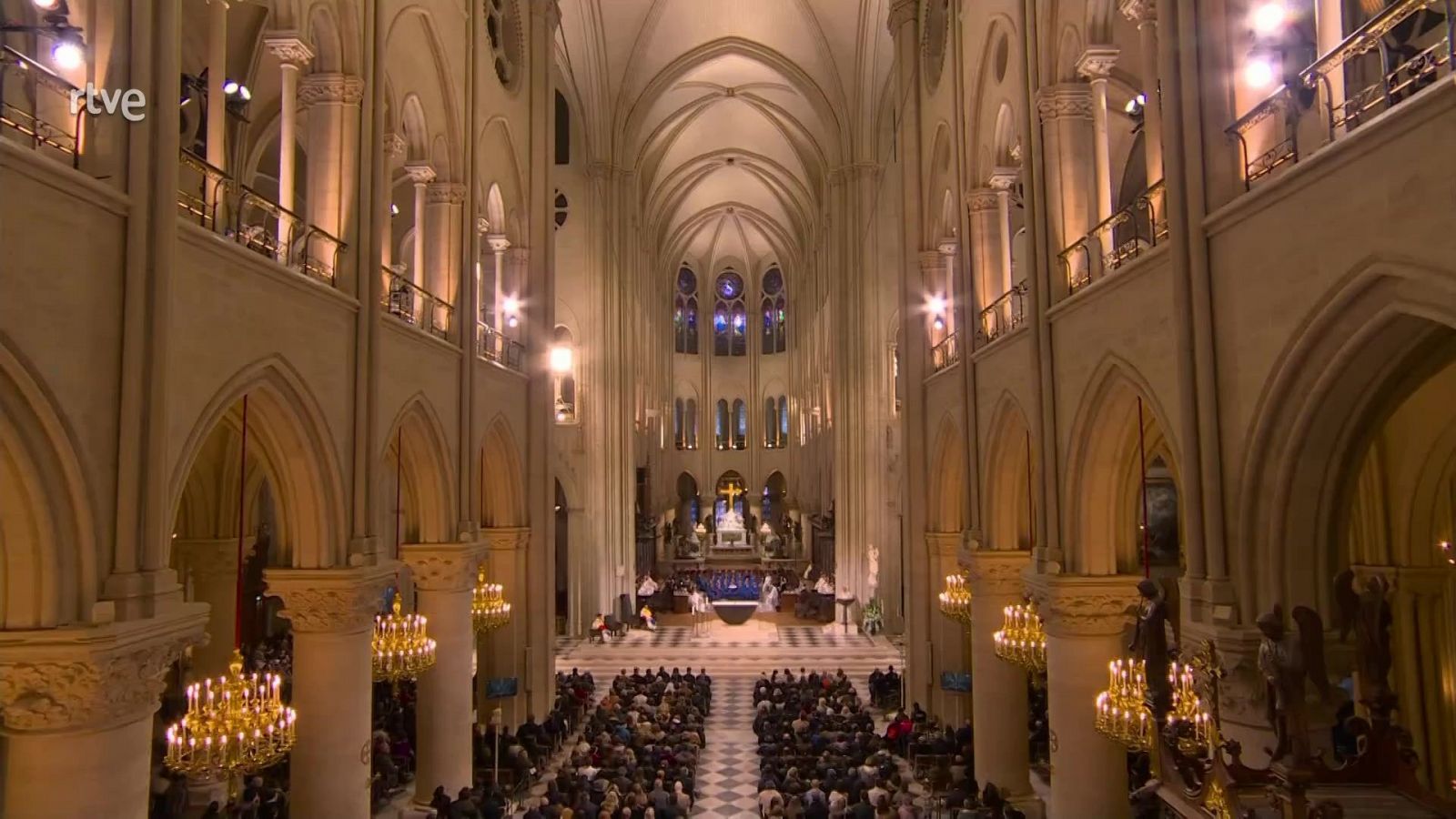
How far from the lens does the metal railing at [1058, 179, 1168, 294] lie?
9945 mm

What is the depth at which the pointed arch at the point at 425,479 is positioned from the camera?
50.8ft

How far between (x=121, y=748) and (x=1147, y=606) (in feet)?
27.9

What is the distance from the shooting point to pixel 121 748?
296 inches

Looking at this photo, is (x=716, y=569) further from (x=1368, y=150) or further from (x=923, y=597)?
(x=1368, y=150)

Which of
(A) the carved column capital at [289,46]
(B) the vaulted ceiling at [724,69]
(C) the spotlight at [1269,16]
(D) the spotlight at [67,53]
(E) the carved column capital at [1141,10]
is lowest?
(D) the spotlight at [67,53]

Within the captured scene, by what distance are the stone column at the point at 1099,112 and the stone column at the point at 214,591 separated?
16001 millimetres

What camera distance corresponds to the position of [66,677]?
23.5 ft

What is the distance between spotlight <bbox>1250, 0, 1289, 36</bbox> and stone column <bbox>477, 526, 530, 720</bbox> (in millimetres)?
15732

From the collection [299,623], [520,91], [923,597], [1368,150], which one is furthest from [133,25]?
[923,597]

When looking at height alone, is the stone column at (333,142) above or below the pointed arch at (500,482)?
above

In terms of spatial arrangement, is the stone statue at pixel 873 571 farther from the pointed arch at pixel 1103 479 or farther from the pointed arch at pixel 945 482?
the pointed arch at pixel 1103 479

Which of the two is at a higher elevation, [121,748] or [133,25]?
[133,25]

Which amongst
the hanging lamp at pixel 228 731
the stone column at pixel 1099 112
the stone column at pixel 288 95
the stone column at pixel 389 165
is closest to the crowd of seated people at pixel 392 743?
the hanging lamp at pixel 228 731

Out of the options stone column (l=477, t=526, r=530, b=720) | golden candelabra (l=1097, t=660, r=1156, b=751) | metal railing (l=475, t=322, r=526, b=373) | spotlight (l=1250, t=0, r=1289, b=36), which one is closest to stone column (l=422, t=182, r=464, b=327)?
metal railing (l=475, t=322, r=526, b=373)
